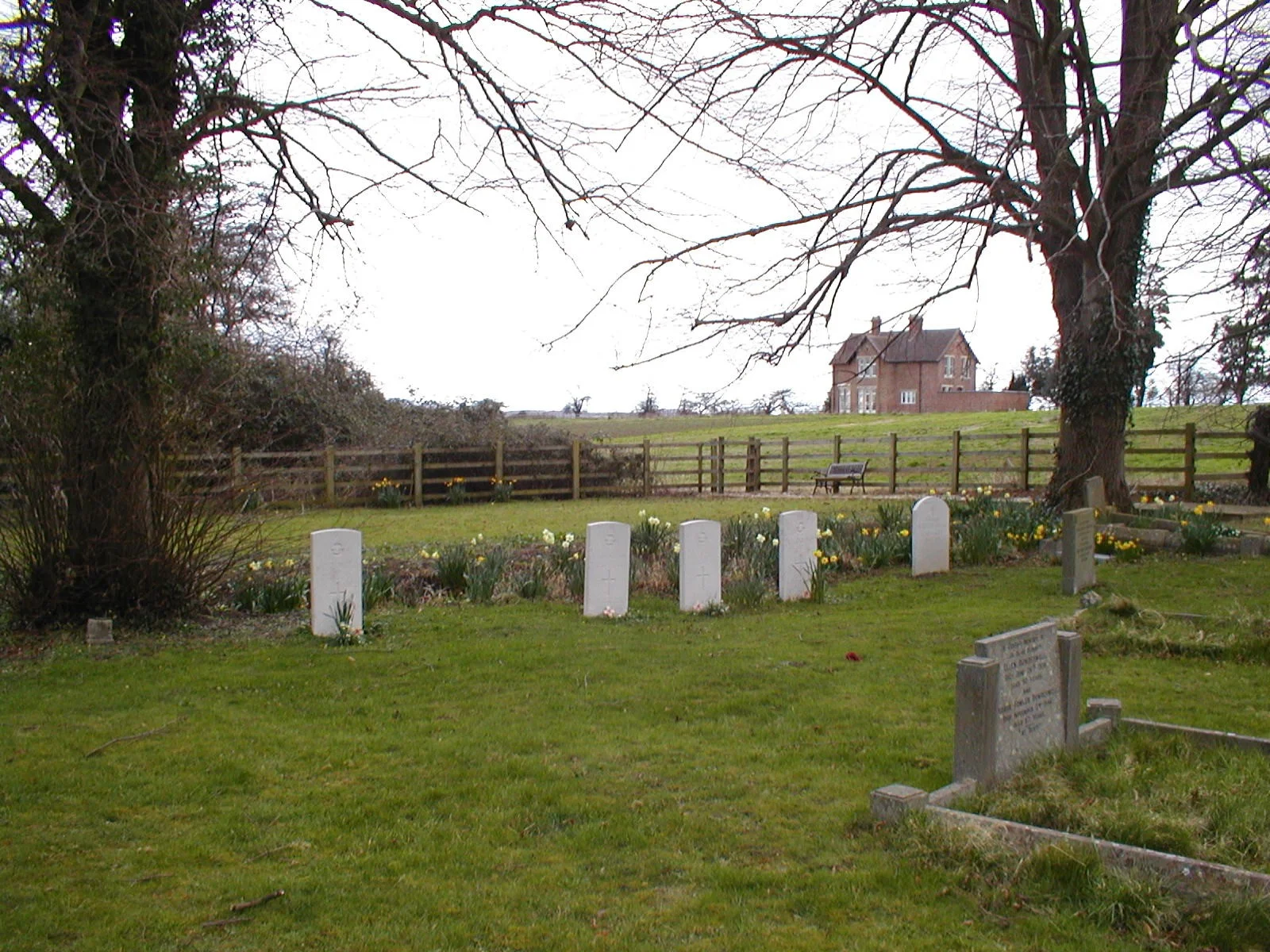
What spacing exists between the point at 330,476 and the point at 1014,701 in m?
22.5

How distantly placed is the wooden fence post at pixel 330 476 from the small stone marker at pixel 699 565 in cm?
1689

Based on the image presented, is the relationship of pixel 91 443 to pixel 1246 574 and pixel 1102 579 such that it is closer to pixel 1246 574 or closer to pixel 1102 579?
pixel 1102 579

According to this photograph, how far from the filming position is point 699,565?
421 inches

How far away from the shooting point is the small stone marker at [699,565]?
34.5 feet

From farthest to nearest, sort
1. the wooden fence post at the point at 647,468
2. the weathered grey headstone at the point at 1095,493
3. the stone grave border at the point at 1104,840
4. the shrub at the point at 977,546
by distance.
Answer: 1. the wooden fence post at the point at 647,468
2. the weathered grey headstone at the point at 1095,493
3. the shrub at the point at 977,546
4. the stone grave border at the point at 1104,840

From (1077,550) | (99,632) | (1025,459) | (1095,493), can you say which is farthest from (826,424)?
(99,632)

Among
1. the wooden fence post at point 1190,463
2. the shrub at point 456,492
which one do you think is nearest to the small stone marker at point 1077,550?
the wooden fence post at point 1190,463

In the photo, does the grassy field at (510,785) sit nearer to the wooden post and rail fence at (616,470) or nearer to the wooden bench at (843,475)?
the wooden post and rail fence at (616,470)

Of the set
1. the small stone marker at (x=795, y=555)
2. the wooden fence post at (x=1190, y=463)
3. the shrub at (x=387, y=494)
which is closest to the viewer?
the small stone marker at (x=795, y=555)

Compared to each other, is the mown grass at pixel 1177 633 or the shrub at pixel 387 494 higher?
the shrub at pixel 387 494

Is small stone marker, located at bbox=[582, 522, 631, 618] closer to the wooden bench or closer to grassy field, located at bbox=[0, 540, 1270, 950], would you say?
grassy field, located at bbox=[0, 540, 1270, 950]

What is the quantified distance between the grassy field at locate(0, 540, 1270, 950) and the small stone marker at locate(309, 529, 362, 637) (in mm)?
323

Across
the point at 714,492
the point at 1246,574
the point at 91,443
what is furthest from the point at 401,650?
the point at 714,492

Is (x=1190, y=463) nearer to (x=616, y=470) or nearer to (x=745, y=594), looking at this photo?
(x=616, y=470)
